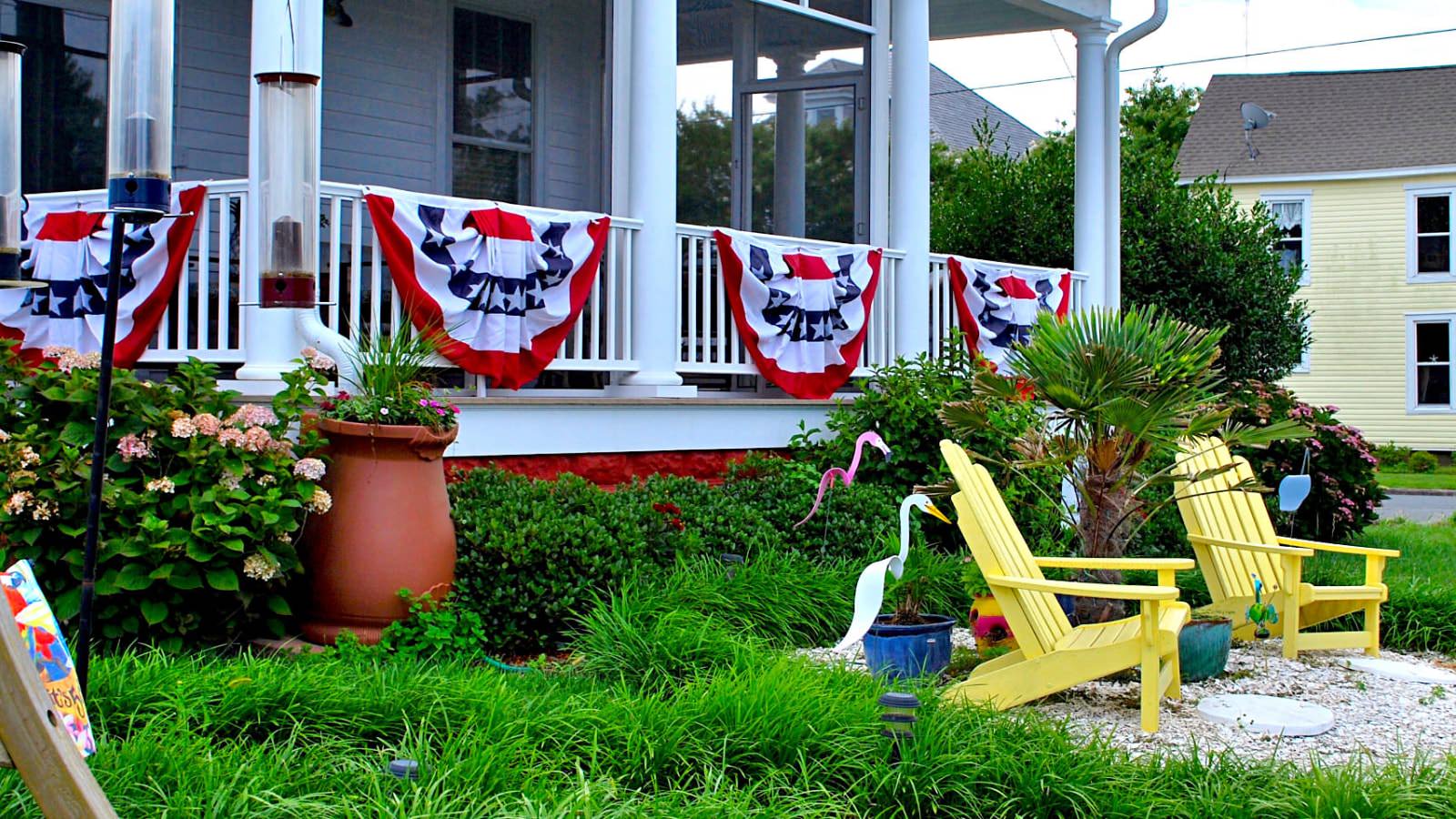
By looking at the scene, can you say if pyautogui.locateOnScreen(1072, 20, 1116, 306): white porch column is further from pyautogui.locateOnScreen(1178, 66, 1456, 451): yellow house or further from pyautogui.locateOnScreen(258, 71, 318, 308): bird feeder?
Result: pyautogui.locateOnScreen(1178, 66, 1456, 451): yellow house

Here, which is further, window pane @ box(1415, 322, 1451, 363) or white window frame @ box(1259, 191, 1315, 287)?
white window frame @ box(1259, 191, 1315, 287)

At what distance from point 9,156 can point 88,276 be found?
9.80 ft

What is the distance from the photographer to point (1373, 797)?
3.65 metres

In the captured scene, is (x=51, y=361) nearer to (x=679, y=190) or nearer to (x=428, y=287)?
(x=428, y=287)

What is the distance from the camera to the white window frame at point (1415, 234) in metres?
23.5

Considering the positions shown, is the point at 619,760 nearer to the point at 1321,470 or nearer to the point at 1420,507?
the point at 1321,470

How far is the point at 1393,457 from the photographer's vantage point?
76.7 ft

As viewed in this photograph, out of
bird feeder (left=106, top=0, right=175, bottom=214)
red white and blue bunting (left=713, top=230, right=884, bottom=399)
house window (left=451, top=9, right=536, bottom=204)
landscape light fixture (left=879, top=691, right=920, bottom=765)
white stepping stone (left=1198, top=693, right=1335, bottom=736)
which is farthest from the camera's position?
house window (left=451, top=9, right=536, bottom=204)

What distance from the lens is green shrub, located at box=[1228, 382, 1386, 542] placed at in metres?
9.94

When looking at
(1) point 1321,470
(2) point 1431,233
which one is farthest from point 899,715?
(2) point 1431,233

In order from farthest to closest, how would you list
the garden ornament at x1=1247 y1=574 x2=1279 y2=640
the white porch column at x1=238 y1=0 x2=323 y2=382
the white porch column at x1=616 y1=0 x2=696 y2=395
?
the white porch column at x1=616 y1=0 x2=696 y2=395 → the white porch column at x1=238 y1=0 x2=323 y2=382 → the garden ornament at x1=1247 y1=574 x2=1279 y2=640

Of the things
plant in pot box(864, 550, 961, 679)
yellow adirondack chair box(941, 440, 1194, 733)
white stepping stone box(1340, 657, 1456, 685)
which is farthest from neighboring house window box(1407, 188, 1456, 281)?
plant in pot box(864, 550, 961, 679)

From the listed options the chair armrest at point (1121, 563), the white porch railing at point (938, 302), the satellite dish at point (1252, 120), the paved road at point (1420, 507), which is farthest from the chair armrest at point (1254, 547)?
the satellite dish at point (1252, 120)

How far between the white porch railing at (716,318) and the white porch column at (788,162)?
0.70 metres
